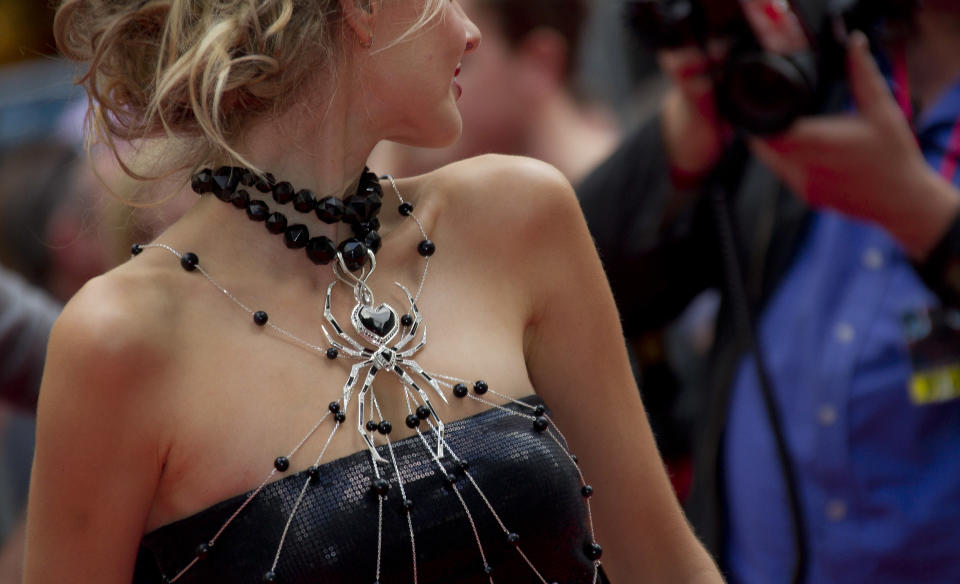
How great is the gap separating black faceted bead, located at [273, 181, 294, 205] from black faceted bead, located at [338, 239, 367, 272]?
0.28 ft

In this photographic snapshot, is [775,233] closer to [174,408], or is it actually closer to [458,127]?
[458,127]

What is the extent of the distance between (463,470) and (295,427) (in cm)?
20

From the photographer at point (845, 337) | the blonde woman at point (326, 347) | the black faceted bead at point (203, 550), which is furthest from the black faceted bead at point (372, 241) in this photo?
the photographer at point (845, 337)

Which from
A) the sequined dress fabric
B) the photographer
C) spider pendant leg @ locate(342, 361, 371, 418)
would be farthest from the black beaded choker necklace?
the photographer

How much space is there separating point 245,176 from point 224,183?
3 cm

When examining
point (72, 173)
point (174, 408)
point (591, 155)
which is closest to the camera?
point (174, 408)

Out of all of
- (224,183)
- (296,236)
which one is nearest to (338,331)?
(296,236)

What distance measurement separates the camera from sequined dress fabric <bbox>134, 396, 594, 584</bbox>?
1350mm

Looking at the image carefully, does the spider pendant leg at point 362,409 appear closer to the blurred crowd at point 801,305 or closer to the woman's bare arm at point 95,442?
the woman's bare arm at point 95,442

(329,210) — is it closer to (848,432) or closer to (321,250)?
(321,250)

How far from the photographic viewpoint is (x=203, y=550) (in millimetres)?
1351

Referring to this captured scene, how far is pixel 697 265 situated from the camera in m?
2.55

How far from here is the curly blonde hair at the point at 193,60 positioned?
54.6 inches

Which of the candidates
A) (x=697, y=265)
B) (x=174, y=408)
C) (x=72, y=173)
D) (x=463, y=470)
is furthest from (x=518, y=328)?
(x=72, y=173)
